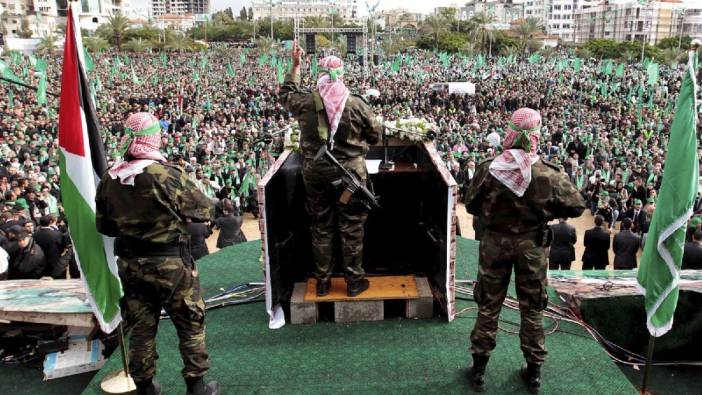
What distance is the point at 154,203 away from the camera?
3.46 meters

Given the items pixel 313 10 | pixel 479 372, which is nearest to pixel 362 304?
pixel 479 372

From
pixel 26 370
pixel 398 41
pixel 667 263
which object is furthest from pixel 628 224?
pixel 398 41

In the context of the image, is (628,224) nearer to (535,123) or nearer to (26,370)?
(535,123)

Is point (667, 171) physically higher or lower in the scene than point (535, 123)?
lower

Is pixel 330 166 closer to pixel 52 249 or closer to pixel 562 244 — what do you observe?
pixel 562 244

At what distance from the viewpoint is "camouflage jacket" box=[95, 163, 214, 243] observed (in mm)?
3451

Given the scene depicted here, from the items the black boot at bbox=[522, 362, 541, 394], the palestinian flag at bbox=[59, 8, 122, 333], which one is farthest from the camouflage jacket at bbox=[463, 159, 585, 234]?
the palestinian flag at bbox=[59, 8, 122, 333]

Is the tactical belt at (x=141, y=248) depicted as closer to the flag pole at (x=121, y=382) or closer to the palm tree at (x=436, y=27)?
the flag pole at (x=121, y=382)

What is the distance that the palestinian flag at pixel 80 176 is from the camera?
397cm

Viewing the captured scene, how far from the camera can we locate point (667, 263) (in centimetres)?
417

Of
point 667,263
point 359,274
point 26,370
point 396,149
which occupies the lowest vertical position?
point 26,370

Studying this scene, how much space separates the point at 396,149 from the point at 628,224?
12.4 ft

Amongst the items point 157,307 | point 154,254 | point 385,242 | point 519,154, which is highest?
point 519,154

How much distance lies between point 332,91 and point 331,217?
1117 mm
